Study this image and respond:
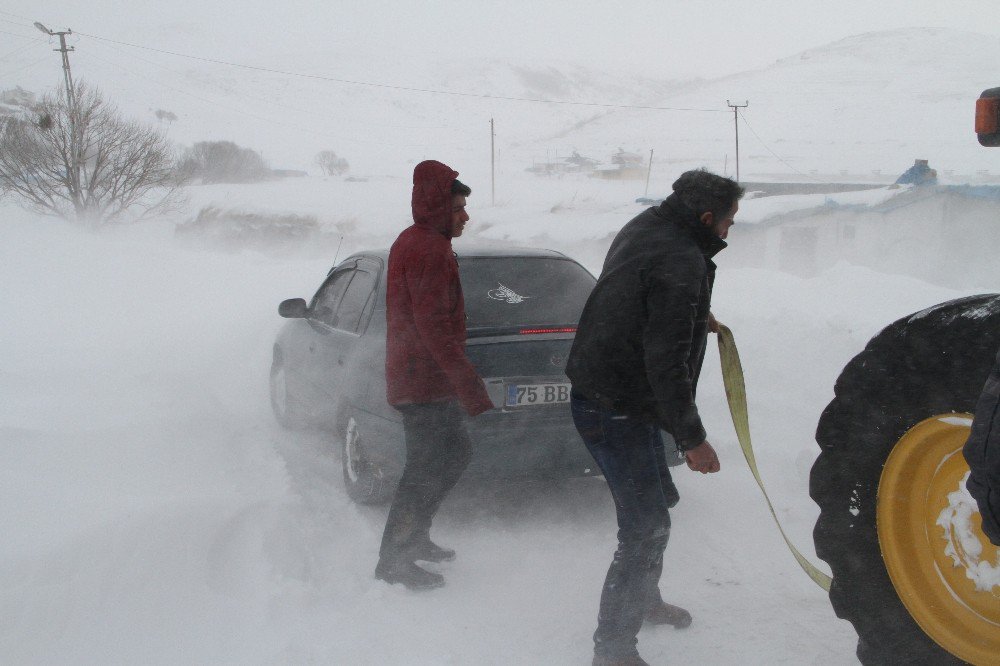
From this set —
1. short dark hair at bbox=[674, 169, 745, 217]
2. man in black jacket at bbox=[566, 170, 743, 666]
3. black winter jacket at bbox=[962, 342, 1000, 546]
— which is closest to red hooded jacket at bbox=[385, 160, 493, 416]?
man in black jacket at bbox=[566, 170, 743, 666]

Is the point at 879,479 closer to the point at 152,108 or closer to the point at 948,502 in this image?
the point at 948,502

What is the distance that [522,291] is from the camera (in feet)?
14.6

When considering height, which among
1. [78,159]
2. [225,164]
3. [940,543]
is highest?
[225,164]

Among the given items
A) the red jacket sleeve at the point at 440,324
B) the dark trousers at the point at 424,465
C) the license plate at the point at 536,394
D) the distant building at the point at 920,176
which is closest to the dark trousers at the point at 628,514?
the red jacket sleeve at the point at 440,324

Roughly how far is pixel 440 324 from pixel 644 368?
97cm

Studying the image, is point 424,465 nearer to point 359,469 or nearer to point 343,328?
point 359,469

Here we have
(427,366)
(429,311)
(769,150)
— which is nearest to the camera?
(429,311)

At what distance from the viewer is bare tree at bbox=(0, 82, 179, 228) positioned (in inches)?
1289

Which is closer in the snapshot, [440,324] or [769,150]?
[440,324]

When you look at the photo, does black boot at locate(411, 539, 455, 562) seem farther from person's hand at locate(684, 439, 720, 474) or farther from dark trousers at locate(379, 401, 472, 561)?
person's hand at locate(684, 439, 720, 474)

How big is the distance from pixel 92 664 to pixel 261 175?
68002 mm

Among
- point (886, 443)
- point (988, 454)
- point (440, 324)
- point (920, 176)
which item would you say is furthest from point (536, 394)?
point (920, 176)

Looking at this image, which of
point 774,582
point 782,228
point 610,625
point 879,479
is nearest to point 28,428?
point 610,625

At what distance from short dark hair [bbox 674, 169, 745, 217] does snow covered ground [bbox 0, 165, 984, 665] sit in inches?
66.7
